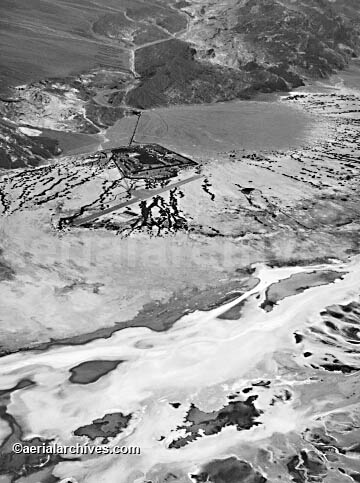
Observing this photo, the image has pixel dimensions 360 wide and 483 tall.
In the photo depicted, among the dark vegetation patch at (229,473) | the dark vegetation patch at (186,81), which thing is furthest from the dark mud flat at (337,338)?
the dark vegetation patch at (186,81)

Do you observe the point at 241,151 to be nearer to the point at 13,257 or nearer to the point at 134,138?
the point at 134,138

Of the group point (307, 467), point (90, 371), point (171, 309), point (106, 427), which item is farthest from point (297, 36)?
point (106, 427)

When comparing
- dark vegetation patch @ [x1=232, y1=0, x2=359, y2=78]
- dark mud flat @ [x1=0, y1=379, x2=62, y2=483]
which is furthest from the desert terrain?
dark vegetation patch @ [x1=232, y1=0, x2=359, y2=78]

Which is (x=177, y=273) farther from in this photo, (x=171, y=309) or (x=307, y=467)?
(x=307, y=467)

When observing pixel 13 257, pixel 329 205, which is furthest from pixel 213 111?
pixel 13 257

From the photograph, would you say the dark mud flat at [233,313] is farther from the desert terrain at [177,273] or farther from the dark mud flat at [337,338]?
the dark mud flat at [337,338]

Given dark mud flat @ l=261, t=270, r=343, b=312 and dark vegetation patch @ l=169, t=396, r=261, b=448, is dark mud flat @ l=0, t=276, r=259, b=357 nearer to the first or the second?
dark mud flat @ l=261, t=270, r=343, b=312
